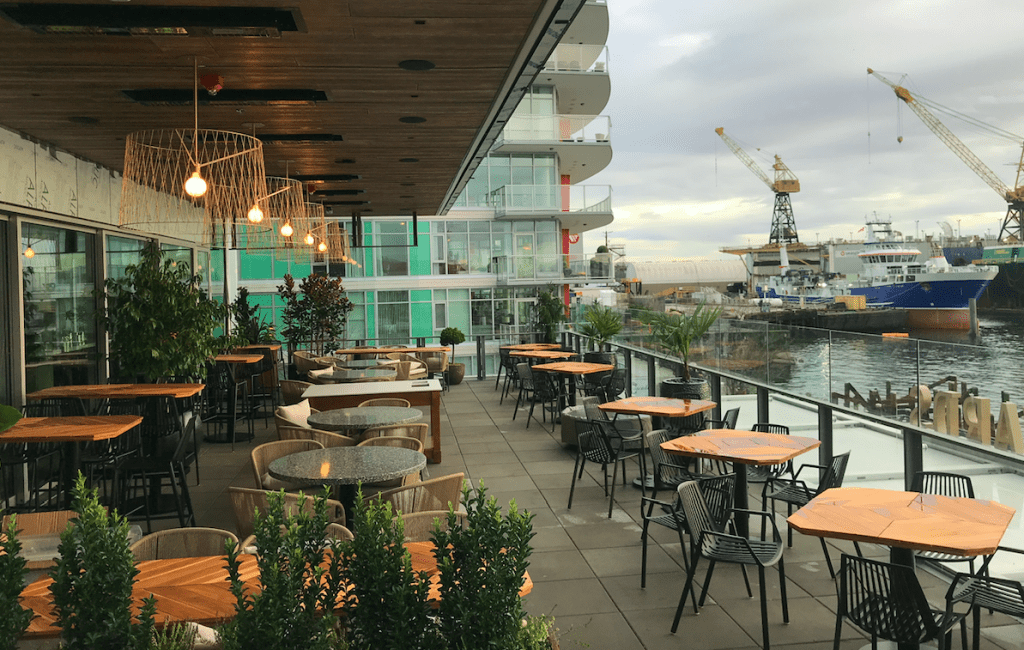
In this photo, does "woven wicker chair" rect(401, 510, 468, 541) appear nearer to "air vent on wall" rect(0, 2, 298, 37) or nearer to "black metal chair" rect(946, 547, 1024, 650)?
"black metal chair" rect(946, 547, 1024, 650)

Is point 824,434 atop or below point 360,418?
below

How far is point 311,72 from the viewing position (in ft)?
15.8

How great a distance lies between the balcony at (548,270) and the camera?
2339cm

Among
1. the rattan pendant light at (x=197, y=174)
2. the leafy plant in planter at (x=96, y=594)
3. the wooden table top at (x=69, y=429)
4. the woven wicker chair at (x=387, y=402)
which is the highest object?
the rattan pendant light at (x=197, y=174)

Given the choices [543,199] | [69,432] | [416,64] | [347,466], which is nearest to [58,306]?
[69,432]

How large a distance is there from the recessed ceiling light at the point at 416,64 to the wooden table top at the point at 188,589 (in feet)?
9.73

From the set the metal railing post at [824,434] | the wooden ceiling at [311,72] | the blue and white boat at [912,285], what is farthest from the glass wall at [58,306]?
the blue and white boat at [912,285]

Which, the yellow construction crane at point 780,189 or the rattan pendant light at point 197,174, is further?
the yellow construction crane at point 780,189

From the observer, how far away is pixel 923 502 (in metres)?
3.88

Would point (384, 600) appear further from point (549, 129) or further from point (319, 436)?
point (549, 129)

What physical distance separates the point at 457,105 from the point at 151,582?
4.11m

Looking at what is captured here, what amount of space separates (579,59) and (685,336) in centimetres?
1984

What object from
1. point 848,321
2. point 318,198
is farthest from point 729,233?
point 318,198

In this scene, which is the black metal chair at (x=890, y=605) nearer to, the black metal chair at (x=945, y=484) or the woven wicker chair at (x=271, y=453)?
the black metal chair at (x=945, y=484)
